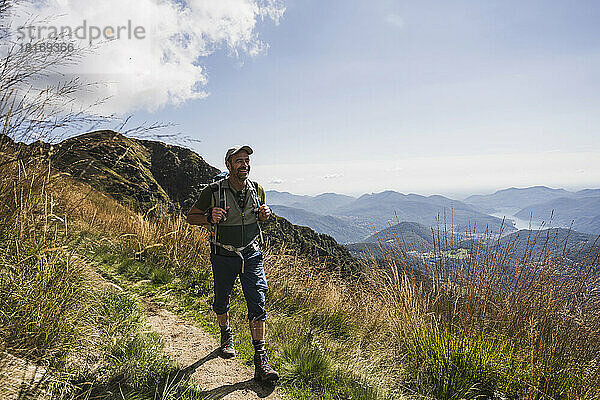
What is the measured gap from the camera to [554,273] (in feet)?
10.9

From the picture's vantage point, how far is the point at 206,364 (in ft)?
10.8

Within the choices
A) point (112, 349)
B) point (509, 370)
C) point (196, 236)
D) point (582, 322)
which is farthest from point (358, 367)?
point (196, 236)

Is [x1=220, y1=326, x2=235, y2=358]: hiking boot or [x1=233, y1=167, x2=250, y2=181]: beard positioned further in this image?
[x1=220, y1=326, x2=235, y2=358]: hiking boot

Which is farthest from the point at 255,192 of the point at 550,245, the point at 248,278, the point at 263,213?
the point at 550,245

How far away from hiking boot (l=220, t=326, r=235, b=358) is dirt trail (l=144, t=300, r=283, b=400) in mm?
66

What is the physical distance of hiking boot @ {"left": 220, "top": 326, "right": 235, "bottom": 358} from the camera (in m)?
3.51

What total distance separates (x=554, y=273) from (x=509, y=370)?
1.13 meters

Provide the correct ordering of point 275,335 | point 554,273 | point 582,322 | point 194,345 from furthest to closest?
point 275,335
point 194,345
point 554,273
point 582,322

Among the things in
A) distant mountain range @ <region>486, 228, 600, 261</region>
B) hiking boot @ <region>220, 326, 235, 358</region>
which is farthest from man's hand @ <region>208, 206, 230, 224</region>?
distant mountain range @ <region>486, 228, 600, 261</region>

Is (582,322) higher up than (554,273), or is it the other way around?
(554,273)

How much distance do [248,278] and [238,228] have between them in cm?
53

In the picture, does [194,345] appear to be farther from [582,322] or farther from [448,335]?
[582,322]

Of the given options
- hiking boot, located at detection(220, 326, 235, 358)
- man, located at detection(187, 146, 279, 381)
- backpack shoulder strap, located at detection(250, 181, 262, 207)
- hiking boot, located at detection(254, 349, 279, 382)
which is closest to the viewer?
hiking boot, located at detection(254, 349, 279, 382)

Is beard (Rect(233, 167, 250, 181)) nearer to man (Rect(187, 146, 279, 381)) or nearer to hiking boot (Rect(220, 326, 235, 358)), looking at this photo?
man (Rect(187, 146, 279, 381))
